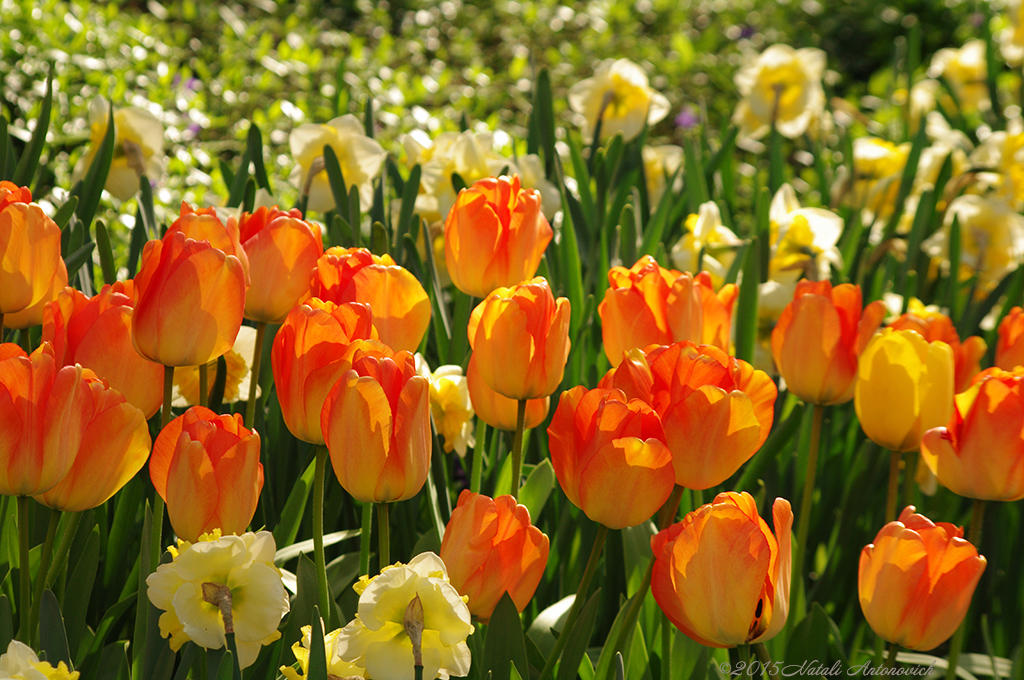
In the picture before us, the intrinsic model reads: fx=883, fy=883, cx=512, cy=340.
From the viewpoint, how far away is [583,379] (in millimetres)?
1351

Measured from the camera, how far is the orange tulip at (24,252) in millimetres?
813

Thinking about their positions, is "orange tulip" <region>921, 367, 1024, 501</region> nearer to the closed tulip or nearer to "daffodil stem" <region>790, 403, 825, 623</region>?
the closed tulip

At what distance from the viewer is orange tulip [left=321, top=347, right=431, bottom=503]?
65cm

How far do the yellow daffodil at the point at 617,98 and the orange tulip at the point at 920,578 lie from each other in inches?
55.5

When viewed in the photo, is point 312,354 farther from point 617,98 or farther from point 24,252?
point 617,98

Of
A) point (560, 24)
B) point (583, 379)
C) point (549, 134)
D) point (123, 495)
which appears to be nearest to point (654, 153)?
point (549, 134)

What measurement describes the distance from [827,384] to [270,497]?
69 centimetres

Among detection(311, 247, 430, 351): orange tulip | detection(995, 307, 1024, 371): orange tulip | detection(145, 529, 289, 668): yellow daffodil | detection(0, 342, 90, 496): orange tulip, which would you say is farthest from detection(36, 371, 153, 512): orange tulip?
detection(995, 307, 1024, 371): orange tulip

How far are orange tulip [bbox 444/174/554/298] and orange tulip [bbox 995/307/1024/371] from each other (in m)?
0.59

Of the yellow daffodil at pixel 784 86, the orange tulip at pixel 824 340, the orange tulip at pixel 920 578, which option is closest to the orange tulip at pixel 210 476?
the orange tulip at pixel 920 578

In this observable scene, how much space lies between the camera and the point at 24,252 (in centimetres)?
82

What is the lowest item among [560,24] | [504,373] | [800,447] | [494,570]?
[800,447]

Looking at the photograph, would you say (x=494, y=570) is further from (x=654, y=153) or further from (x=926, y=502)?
(x=654, y=153)

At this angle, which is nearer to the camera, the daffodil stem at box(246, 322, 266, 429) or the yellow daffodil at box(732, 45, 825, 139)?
the daffodil stem at box(246, 322, 266, 429)
